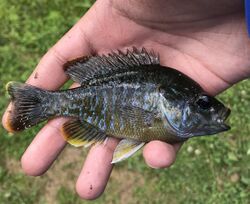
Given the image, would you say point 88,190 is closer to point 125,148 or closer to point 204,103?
point 125,148

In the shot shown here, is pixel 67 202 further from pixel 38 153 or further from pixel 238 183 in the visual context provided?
pixel 238 183

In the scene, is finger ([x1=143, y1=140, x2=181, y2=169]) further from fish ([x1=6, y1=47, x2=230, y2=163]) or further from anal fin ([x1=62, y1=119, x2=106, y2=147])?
anal fin ([x1=62, y1=119, x2=106, y2=147])

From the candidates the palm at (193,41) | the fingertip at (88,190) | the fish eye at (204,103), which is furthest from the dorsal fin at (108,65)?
the fingertip at (88,190)

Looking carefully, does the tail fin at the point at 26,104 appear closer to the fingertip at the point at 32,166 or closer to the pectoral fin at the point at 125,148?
the fingertip at the point at 32,166

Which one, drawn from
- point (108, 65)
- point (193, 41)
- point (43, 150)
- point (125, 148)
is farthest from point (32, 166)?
point (193, 41)

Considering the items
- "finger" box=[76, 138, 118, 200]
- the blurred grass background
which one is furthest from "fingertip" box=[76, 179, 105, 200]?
the blurred grass background

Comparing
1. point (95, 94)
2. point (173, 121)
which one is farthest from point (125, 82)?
point (173, 121)
